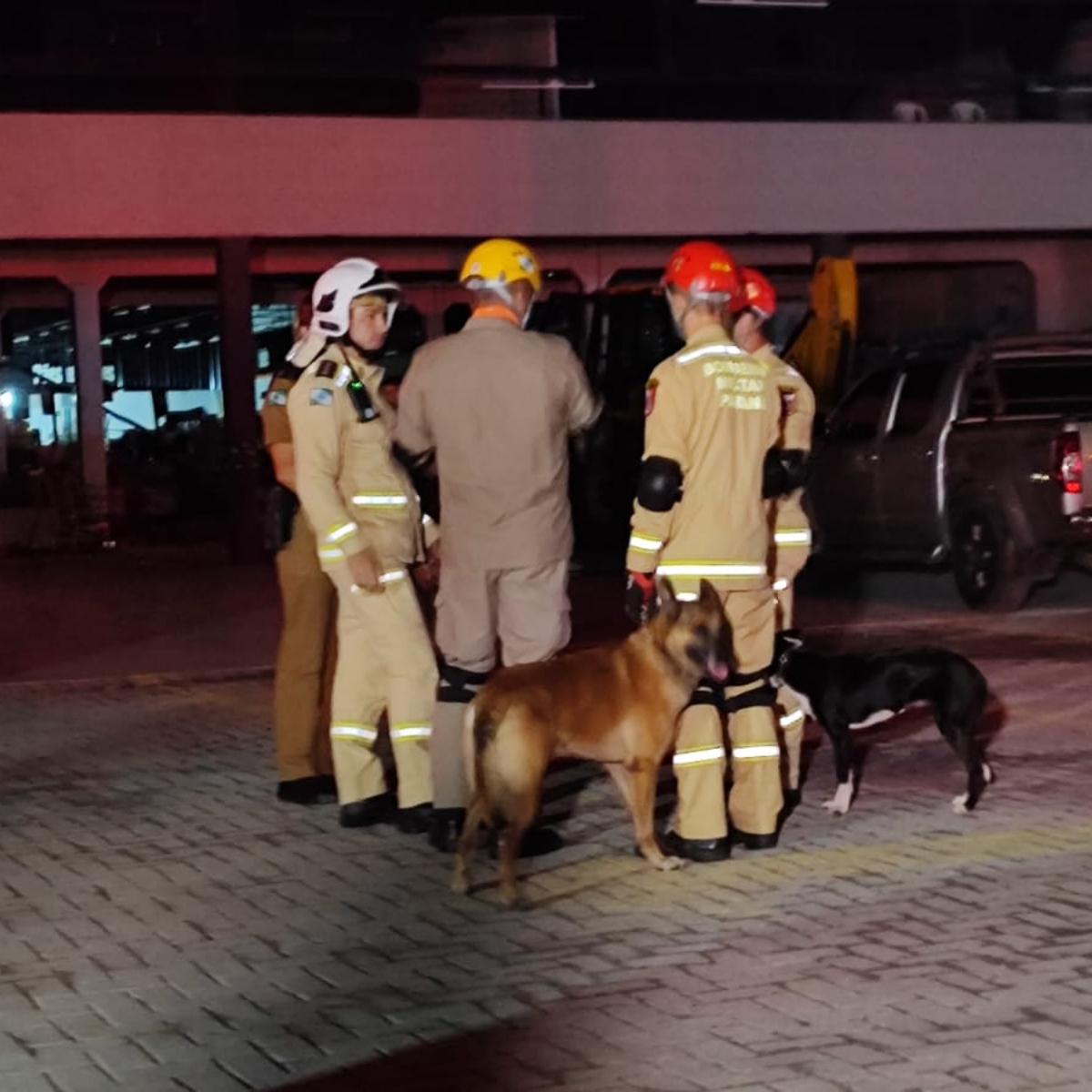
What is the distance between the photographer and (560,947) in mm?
6379

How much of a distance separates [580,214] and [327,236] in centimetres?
256

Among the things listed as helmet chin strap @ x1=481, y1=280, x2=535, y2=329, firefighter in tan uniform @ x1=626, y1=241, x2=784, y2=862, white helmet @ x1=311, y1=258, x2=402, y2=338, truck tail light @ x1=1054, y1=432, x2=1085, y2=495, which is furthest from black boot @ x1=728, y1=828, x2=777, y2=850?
truck tail light @ x1=1054, y1=432, x2=1085, y2=495

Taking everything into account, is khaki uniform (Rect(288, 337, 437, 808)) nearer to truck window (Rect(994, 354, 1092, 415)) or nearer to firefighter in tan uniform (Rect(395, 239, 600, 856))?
firefighter in tan uniform (Rect(395, 239, 600, 856))

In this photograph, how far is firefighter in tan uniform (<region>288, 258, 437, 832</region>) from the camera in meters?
7.80

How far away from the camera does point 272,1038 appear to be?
560 centimetres

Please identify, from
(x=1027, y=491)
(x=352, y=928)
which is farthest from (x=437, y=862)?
(x=1027, y=491)

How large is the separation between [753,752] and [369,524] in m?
1.65

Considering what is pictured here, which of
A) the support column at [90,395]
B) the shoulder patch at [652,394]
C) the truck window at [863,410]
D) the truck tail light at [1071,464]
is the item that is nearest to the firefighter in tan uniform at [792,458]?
the shoulder patch at [652,394]

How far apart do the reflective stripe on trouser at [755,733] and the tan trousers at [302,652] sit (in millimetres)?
1876

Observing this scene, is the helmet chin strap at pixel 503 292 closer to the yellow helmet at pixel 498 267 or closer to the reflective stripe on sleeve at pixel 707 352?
the yellow helmet at pixel 498 267

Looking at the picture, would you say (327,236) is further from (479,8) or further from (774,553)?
(774,553)

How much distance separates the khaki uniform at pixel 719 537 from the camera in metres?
7.14

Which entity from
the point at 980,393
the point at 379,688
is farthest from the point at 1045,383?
the point at 379,688

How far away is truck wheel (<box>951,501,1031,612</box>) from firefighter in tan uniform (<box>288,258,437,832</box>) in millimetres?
7142
